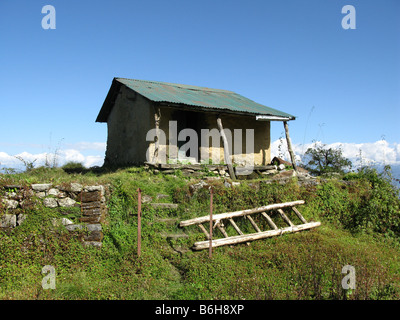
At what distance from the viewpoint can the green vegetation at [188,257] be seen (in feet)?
22.0

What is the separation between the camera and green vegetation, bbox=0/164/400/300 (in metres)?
6.70

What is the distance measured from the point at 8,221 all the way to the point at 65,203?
1.31m

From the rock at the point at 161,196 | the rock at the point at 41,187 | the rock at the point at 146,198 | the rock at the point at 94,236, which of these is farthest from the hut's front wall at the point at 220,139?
the rock at the point at 94,236

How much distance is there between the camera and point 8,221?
801 cm

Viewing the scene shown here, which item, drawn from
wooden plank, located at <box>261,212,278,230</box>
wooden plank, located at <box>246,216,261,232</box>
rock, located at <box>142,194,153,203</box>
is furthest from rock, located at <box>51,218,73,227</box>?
Result: wooden plank, located at <box>261,212,278,230</box>

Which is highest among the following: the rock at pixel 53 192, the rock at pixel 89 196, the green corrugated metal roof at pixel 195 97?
the green corrugated metal roof at pixel 195 97

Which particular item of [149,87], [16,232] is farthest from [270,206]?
[149,87]

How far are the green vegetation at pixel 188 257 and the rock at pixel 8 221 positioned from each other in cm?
15

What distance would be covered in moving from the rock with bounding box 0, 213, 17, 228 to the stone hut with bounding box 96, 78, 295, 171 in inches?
243

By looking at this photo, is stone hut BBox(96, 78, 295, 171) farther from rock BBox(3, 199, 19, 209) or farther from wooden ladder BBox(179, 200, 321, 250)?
rock BBox(3, 199, 19, 209)

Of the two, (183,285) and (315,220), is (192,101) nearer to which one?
(315,220)

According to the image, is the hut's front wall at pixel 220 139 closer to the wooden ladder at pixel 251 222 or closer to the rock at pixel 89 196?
the wooden ladder at pixel 251 222
